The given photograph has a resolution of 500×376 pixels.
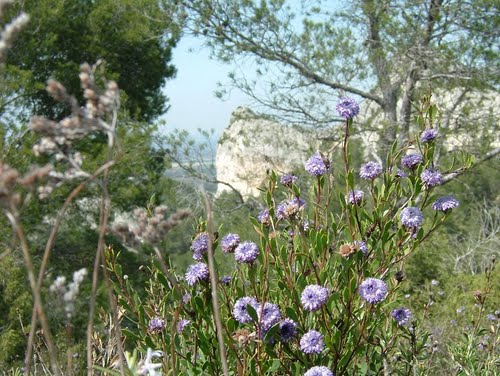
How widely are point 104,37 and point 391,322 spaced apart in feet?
46.8

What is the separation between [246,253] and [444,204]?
0.73 m

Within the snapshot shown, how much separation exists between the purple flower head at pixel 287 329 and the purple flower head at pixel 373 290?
0.22 metres

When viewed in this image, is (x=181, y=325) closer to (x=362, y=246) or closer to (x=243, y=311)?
(x=243, y=311)

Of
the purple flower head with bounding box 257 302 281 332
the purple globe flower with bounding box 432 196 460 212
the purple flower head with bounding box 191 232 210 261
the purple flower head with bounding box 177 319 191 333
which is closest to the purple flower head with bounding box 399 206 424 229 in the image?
the purple globe flower with bounding box 432 196 460 212

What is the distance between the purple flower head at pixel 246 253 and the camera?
6.29 ft

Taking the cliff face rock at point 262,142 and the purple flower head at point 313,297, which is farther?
the cliff face rock at point 262,142

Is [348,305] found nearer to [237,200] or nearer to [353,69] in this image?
[353,69]

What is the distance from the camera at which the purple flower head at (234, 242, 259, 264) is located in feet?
6.29

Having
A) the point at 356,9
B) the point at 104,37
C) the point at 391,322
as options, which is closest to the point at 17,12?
the point at 104,37

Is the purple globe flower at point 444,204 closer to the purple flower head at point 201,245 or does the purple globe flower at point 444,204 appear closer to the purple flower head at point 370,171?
the purple flower head at point 370,171

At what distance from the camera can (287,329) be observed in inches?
76.3

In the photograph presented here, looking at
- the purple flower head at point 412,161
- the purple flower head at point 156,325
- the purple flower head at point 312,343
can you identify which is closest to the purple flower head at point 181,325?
the purple flower head at point 156,325

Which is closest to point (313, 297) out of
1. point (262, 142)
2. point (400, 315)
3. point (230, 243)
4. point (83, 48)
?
point (230, 243)

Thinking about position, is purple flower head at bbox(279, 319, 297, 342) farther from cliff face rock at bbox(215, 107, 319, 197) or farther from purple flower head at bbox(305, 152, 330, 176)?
cliff face rock at bbox(215, 107, 319, 197)
